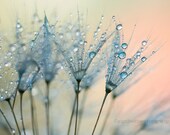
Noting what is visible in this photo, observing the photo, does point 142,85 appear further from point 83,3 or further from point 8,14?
point 8,14

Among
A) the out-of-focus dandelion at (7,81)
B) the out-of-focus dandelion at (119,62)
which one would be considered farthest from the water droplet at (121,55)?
the out-of-focus dandelion at (7,81)

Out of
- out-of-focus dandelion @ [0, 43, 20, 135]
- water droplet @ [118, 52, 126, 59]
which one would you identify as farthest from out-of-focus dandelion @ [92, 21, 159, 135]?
out-of-focus dandelion @ [0, 43, 20, 135]

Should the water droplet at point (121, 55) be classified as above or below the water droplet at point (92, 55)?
below

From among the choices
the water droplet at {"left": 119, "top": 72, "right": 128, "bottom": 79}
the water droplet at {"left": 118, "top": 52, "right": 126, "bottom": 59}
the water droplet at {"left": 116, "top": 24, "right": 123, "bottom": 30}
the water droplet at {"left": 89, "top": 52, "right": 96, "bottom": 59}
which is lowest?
the water droplet at {"left": 119, "top": 72, "right": 128, "bottom": 79}

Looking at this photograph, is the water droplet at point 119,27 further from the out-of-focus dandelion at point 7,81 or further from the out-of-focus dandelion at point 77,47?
the out-of-focus dandelion at point 7,81

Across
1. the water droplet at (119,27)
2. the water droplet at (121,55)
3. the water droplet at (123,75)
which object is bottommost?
the water droplet at (123,75)

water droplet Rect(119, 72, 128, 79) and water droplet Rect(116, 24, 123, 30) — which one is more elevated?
water droplet Rect(116, 24, 123, 30)

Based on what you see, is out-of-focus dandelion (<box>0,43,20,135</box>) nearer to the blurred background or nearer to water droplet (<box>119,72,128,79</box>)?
the blurred background

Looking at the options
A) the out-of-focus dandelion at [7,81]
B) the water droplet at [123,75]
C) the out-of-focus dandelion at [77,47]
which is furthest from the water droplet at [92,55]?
the out-of-focus dandelion at [7,81]

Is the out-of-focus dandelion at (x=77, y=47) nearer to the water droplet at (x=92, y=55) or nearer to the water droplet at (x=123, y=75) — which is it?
the water droplet at (x=92, y=55)
